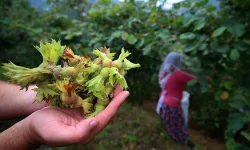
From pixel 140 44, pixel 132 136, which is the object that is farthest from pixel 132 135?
pixel 140 44

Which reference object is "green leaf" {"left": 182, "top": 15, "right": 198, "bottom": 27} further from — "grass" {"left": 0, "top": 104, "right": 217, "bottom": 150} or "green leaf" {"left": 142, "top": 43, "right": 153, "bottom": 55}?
"grass" {"left": 0, "top": 104, "right": 217, "bottom": 150}

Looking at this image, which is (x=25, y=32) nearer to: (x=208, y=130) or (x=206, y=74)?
(x=206, y=74)

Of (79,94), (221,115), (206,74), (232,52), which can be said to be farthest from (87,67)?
(221,115)

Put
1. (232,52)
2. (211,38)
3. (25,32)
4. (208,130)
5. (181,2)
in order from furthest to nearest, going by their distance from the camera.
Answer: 1. (208,130)
2. (25,32)
3. (181,2)
4. (211,38)
5. (232,52)

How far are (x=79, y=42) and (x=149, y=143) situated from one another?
6.33 ft

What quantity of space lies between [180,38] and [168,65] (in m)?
1.66

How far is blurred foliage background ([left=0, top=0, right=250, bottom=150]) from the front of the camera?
2021mm

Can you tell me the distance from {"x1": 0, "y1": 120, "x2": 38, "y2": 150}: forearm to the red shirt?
118 inches

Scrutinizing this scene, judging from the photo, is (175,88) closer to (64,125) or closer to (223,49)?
(223,49)

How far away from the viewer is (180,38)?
211cm

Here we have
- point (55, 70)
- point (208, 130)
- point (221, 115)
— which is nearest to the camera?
point (55, 70)

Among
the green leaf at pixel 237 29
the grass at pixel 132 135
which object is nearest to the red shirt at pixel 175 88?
the grass at pixel 132 135

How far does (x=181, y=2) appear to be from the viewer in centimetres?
235

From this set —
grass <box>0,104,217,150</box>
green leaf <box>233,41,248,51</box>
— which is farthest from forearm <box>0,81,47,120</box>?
grass <box>0,104,217,150</box>
